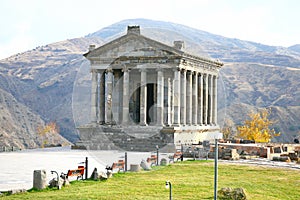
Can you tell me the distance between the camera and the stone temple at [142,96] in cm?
5197

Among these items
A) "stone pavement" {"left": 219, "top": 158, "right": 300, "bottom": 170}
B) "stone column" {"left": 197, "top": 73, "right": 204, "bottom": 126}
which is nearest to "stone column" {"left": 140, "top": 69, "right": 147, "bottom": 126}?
"stone column" {"left": 197, "top": 73, "right": 204, "bottom": 126}

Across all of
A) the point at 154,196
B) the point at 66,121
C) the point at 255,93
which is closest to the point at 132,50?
the point at 154,196

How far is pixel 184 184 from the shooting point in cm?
2584

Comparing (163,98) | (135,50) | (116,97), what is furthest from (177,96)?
(116,97)

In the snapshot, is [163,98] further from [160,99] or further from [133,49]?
[133,49]

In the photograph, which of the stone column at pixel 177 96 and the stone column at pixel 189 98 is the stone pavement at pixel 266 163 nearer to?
the stone column at pixel 177 96

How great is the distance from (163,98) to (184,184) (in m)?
30.5

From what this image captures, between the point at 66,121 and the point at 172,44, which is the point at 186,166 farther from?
the point at 66,121

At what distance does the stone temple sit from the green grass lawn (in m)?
17.0

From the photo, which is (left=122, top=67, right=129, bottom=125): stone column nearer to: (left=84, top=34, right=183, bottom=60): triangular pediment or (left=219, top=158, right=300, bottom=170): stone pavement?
(left=84, top=34, right=183, bottom=60): triangular pediment

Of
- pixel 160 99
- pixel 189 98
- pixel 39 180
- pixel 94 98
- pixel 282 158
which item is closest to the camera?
pixel 39 180

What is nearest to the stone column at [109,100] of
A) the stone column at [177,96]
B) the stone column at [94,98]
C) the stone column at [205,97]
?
the stone column at [94,98]

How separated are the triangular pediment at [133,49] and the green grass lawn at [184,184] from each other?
20.5 meters

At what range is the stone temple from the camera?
5197 cm
